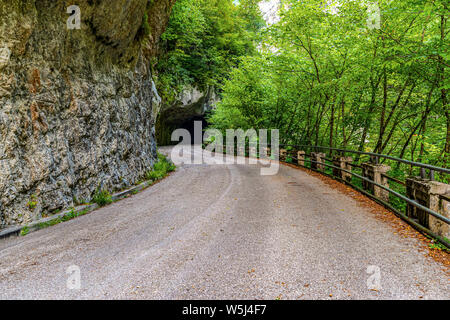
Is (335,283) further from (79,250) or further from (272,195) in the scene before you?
(272,195)

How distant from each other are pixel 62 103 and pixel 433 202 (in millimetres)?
8571

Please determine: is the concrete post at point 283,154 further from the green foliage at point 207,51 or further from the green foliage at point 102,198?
the green foliage at point 102,198

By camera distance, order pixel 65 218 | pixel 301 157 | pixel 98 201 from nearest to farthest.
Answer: pixel 65 218, pixel 98 201, pixel 301 157

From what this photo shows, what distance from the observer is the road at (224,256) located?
122 inches

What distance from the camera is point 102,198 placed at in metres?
7.46

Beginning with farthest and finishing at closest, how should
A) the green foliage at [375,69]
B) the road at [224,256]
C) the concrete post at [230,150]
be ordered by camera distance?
the concrete post at [230,150] → the green foliage at [375,69] → the road at [224,256]

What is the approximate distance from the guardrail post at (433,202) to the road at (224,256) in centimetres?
45

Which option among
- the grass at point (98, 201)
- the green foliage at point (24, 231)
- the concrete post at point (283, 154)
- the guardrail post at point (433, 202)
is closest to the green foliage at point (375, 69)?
the concrete post at point (283, 154)

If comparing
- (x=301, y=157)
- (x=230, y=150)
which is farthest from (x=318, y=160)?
(x=230, y=150)

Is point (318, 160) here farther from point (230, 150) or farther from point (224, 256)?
point (230, 150)

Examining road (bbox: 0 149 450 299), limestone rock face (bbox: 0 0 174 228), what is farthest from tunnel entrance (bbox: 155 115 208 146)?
road (bbox: 0 149 450 299)

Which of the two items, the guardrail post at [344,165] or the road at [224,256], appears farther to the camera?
the guardrail post at [344,165]

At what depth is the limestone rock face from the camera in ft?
17.5
